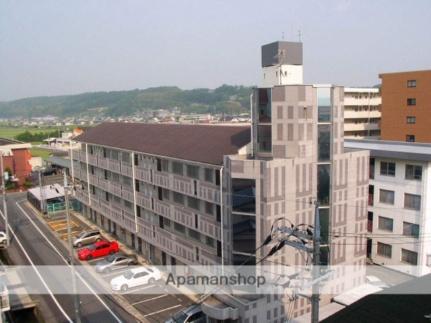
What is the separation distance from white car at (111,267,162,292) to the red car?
295 inches

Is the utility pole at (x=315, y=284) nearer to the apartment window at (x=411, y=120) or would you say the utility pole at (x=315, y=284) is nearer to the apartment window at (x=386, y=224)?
A: the apartment window at (x=386, y=224)

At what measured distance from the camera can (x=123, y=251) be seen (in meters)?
39.1

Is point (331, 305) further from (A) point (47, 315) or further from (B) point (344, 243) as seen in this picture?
(A) point (47, 315)

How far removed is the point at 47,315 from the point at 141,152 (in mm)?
14031

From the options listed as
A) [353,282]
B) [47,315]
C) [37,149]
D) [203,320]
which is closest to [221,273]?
[203,320]

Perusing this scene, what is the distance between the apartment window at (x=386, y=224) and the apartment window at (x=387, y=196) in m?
1.45

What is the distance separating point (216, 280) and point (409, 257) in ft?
51.9

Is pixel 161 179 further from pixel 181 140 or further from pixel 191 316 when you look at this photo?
pixel 191 316

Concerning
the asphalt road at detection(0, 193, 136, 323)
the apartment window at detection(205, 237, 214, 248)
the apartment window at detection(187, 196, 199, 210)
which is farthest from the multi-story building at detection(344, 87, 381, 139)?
the asphalt road at detection(0, 193, 136, 323)

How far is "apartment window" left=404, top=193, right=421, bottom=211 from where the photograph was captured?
30.9 m

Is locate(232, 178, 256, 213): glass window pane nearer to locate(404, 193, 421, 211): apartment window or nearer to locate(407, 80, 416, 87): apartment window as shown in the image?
locate(404, 193, 421, 211): apartment window

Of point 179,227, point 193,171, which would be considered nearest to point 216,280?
point 179,227

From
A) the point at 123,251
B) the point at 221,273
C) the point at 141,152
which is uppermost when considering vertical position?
the point at 141,152

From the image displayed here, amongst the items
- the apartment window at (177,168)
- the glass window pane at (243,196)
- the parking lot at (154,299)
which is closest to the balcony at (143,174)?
the apartment window at (177,168)
